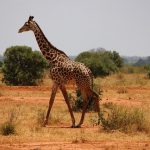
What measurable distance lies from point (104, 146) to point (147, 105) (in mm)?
10208

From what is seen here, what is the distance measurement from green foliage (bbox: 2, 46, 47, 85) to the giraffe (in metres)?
17.5

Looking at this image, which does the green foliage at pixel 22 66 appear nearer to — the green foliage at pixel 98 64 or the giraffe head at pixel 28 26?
the green foliage at pixel 98 64

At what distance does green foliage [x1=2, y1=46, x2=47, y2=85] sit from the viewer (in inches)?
1334

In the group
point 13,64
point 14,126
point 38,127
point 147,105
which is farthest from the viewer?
point 13,64

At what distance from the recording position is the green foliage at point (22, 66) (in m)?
33.9

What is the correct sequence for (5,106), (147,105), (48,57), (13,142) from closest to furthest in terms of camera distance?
(13,142) → (48,57) → (5,106) → (147,105)

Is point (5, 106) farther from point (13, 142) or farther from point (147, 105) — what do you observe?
point (13, 142)

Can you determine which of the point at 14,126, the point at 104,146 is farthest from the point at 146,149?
the point at 14,126

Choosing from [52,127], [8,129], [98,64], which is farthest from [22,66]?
[8,129]

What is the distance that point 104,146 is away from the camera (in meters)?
11.7

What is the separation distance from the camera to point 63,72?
15.7 m

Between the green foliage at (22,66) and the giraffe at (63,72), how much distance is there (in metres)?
17.5

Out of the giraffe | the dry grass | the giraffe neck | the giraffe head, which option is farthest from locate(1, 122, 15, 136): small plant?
the giraffe head

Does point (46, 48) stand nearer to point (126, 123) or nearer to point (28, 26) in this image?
point (28, 26)
